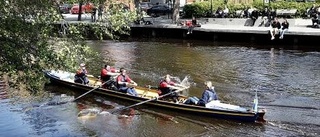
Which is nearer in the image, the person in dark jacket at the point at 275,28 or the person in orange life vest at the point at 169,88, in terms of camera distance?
the person in orange life vest at the point at 169,88

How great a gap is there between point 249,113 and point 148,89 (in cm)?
580

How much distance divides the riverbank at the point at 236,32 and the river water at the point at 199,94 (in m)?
2.46

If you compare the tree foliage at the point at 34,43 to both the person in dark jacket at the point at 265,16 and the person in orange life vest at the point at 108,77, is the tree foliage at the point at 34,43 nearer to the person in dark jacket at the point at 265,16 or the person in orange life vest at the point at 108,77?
the person in orange life vest at the point at 108,77

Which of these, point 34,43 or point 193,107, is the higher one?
point 34,43

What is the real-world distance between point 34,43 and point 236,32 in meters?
30.0

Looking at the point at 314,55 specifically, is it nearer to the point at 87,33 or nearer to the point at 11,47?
the point at 87,33

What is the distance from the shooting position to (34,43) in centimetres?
1200

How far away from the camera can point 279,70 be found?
2894cm

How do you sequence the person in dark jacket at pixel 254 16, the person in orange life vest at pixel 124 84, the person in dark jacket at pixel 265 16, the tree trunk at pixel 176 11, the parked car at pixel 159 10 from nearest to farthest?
the person in orange life vest at pixel 124 84
the person in dark jacket at pixel 265 16
the person in dark jacket at pixel 254 16
the tree trunk at pixel 176 11
the parked car at pixel 159 10

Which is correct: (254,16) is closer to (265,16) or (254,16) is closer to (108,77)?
(265,16)

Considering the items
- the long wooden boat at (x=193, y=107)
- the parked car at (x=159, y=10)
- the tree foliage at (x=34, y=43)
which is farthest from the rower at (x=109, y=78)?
the parked car at (x=159, y=10)

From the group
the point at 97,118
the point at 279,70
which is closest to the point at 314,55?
the point at 279,70

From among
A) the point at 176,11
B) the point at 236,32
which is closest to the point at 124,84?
the point at 236,32

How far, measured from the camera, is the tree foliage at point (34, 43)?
1155 cm
